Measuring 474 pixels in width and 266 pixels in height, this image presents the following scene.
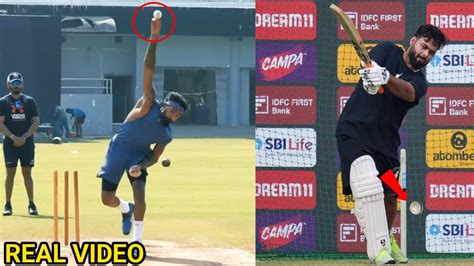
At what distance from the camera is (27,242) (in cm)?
1513

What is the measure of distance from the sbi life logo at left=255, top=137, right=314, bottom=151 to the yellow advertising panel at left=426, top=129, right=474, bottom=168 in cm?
142

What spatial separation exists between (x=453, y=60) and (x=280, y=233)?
2.83 metres

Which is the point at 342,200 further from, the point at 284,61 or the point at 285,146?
the point at 284,61

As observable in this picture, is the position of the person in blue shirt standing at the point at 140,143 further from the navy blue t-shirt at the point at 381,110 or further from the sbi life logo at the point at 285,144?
the navy blue t-shirt at the point at 381,110

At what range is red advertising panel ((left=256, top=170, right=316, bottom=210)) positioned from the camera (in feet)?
46.9

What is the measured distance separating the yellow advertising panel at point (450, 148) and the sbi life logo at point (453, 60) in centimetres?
77

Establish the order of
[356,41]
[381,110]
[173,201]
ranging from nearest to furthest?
[356,41] < [381,110] < [173,201]

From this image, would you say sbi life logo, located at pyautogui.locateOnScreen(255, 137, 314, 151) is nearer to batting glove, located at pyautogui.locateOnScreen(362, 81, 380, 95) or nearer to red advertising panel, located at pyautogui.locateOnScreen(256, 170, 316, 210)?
red advertising panel, located at pyautogui.locateOnScreen(256, 170, 316, 210)

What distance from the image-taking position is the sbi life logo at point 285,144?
1427 centimetres

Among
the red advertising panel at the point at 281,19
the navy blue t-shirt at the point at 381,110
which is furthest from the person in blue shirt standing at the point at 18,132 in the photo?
the navy blue t-shirt at the point at 381,110

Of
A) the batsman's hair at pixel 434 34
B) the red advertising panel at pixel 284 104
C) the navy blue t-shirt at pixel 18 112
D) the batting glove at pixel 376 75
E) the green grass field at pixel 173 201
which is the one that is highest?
the batsman's hair at pixel 434 34

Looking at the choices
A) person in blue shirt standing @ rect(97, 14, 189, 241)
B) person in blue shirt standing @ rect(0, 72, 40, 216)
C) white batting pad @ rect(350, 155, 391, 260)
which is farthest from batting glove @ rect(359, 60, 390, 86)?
person in blue shirt standing @ rect(0, 72, 40, 216)

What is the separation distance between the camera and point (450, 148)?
1441cm

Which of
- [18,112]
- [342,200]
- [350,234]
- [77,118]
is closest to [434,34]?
[342,200]
